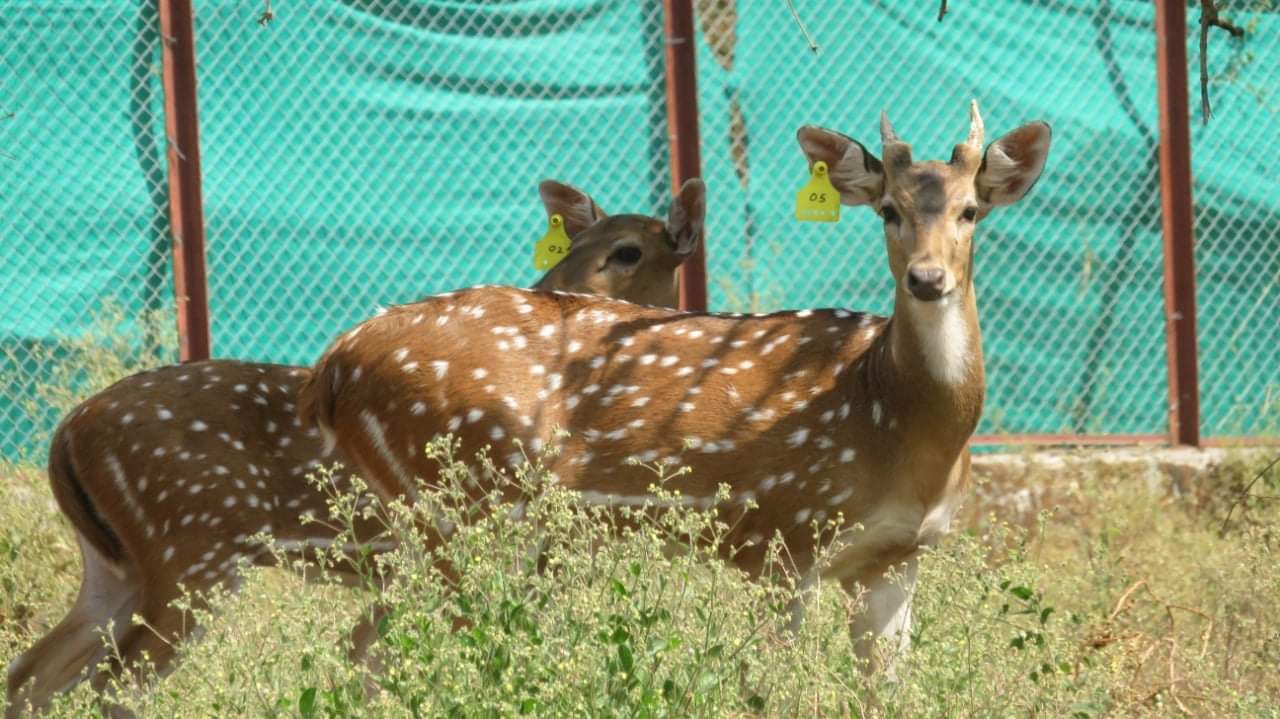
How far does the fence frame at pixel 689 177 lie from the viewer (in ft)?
29.2

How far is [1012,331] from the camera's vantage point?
32.0ft

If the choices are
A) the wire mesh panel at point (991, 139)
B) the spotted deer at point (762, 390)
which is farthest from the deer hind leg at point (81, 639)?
the wire mesh panel at point (991, 139)

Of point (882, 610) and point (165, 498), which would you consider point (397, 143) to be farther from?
point (882, 610)

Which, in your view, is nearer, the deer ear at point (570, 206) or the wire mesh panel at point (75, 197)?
the deer ear at point (570, 206)

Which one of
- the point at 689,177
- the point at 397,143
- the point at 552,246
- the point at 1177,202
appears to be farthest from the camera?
the point at 1177,202

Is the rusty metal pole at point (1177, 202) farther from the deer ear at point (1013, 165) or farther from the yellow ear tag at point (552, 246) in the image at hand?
the deer ear at point (1013, 165)

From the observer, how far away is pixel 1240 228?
10164mm

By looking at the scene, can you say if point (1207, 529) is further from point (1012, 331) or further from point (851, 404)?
point (851, 404)

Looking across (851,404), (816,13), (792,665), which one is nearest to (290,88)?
(816,13)

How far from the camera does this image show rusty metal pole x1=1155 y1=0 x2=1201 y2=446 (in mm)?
9891

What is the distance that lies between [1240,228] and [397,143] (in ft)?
15.1

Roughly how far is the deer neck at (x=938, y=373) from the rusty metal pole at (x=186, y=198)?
176 inches

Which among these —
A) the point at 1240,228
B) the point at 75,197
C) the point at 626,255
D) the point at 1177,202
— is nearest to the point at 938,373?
the point at 626,255

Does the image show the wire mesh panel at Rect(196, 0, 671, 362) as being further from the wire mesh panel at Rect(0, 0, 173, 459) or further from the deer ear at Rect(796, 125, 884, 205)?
the deer ear at Rect(796, 125, 884, 205)
